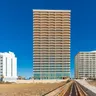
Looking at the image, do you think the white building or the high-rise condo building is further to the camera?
the high-rise condo building

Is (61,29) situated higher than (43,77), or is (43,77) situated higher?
(61,29)

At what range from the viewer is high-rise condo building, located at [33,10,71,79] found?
182500mm

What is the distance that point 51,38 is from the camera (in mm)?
187875

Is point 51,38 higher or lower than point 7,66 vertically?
higher

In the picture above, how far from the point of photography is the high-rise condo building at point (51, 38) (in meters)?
182

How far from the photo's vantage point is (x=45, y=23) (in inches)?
7402

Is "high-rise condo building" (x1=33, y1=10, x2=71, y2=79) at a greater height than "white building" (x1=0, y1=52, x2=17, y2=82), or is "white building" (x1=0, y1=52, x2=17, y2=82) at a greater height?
"high-rise condo building" (x1=33, y1=10, x2=71, y2=79)

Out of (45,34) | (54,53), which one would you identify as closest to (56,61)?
(54,53)

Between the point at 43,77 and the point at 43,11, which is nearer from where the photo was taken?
the point at 43,77

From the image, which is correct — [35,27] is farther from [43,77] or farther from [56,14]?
[43,77]

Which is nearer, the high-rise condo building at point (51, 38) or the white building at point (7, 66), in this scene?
the white building at point (7, 66)

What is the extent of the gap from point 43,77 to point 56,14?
162 feet

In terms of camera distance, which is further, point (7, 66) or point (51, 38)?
point (51, 38)

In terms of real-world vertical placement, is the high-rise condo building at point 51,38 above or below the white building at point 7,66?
above
